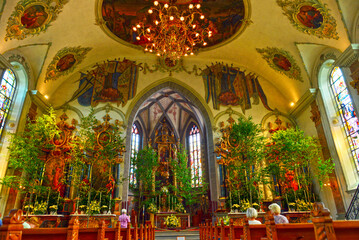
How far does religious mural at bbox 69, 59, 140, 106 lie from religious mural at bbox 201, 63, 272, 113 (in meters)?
4.67

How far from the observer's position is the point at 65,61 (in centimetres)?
1369

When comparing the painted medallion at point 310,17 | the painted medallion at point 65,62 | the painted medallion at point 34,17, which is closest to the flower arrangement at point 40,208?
the painted medallion at point 65,62

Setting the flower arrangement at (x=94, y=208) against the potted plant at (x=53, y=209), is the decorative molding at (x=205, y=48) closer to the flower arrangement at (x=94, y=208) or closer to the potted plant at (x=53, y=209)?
the flower arrangement at (x=94, y=208)

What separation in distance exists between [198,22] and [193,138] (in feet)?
37.1

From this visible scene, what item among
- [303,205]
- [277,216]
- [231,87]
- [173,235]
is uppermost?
[231,87]

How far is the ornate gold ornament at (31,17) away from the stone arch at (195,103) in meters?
6.32

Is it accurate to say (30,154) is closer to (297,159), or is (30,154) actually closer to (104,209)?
(104,209)

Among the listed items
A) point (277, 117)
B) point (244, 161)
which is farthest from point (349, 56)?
point (244, 161)

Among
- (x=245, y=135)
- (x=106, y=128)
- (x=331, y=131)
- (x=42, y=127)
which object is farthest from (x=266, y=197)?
(x=42, y=127)

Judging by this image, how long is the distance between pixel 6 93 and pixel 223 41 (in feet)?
36.7

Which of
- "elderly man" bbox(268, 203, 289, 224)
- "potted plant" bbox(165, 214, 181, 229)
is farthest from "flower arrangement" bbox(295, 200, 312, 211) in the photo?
"elderly man" bbox(268, 203, 289, 224)

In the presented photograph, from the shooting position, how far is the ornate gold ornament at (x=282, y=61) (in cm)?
1326

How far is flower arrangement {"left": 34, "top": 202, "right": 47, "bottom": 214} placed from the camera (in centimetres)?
997

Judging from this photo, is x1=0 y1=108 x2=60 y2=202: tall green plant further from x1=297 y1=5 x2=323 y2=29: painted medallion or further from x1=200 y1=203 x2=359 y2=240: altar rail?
x1=297 y1=5 x2=323 y2=29: painted medallion
